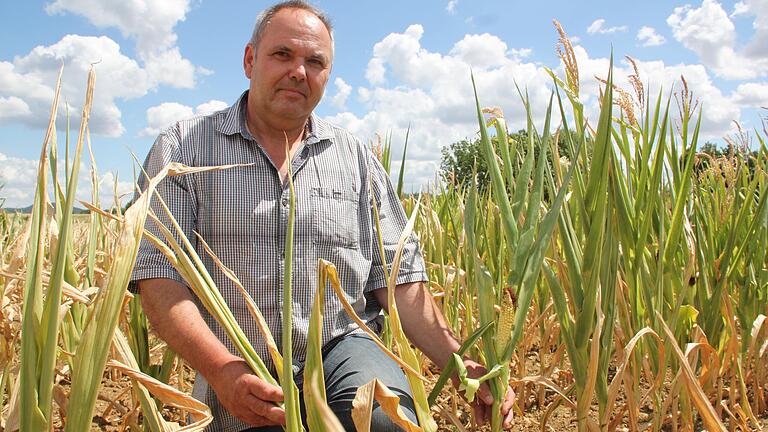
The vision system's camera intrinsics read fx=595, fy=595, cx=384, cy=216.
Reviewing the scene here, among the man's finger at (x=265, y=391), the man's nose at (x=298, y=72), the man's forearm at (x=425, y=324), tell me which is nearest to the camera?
the man's finger at (x=265, y=391)

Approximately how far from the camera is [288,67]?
5.34ft

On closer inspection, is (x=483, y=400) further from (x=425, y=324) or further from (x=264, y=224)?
(x=264, y=224)

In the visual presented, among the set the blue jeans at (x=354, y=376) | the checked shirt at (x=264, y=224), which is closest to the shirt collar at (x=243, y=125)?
the checked shirt at (x=264, y=224)

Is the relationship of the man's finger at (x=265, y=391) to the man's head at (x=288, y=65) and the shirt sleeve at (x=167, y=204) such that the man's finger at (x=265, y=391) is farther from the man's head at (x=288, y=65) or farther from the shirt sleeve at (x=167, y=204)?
the man's head at (x=288, y=65)

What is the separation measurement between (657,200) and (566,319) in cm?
42

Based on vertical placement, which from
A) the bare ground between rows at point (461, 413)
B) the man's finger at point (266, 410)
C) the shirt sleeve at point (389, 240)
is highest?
the shirt sleeve at point (389, 240)

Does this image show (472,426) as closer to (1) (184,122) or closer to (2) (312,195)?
(2) (312,195)

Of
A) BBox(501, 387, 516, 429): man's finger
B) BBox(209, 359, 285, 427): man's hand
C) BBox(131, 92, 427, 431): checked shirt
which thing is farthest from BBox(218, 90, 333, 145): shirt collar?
BBox(501, 387, 516, 429): man's finger

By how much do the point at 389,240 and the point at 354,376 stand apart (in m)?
0.48

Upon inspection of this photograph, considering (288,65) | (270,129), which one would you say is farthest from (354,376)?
(288,65)

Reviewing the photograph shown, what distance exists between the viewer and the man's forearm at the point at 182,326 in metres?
1.18

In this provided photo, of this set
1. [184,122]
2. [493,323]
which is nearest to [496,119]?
[493,323]

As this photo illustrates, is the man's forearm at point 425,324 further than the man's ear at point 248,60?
No

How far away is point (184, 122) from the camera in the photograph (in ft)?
5.34
